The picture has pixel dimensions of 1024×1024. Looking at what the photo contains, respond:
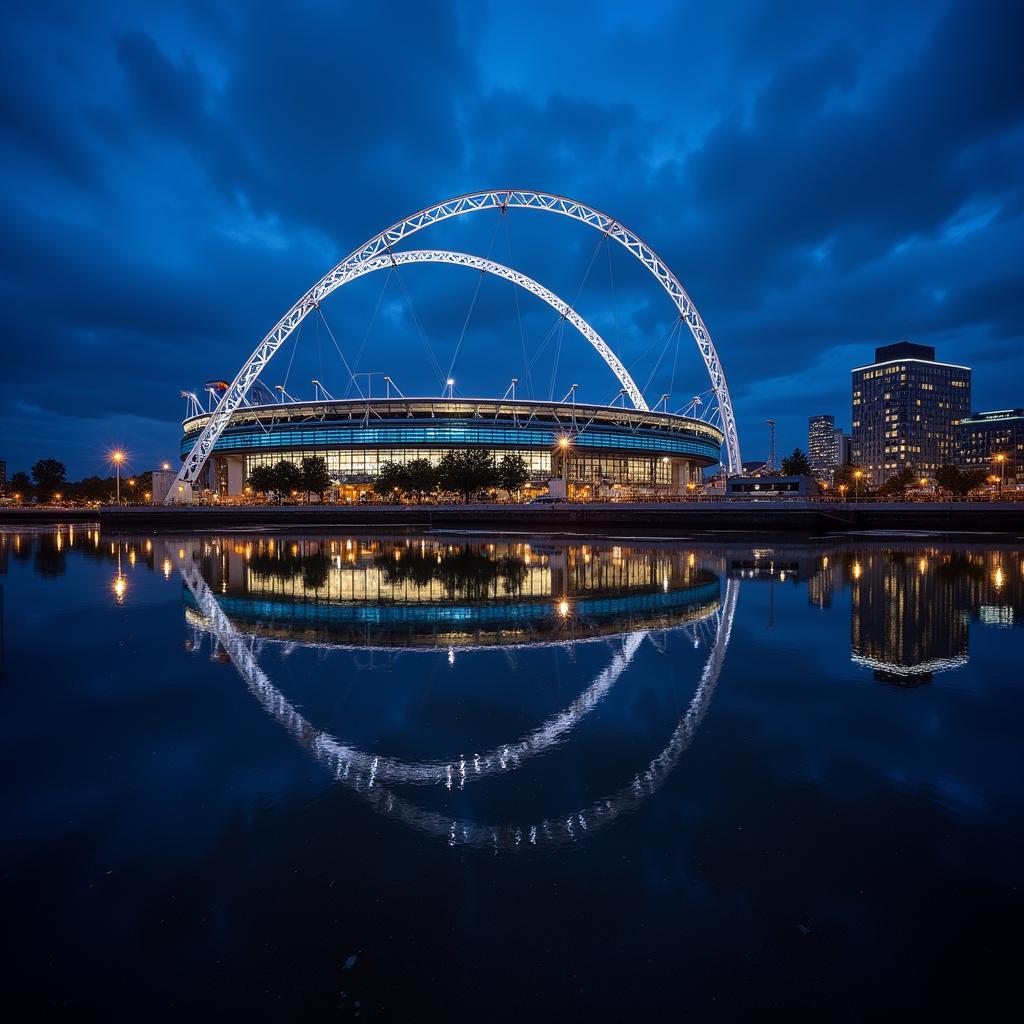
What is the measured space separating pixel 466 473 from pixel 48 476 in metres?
106

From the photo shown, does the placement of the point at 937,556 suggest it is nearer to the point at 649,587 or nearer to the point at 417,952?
the point at 649,587

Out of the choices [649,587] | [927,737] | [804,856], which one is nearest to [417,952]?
[804,856]

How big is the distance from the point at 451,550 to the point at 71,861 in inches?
1113

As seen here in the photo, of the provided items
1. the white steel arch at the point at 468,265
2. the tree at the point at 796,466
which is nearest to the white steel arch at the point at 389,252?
the white steel arch at the point at 468,265

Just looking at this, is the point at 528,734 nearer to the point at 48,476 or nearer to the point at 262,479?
the point at 262,479

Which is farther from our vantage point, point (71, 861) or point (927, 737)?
point (927, 737)

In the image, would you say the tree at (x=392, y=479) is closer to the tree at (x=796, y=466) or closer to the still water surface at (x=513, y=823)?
the tree at (x=796, y=466)

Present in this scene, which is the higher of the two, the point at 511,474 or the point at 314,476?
the point at 511,474

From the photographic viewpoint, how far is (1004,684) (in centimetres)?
872

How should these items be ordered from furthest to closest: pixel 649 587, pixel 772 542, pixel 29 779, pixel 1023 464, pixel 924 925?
pixel 1023 464 < pixel 772 542 < pixel 649 587 < pixel 29 779 < pixel 924 925

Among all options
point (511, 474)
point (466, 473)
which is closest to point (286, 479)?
point (466, 473)

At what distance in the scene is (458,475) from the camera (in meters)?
76.9

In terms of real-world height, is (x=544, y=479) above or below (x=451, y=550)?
above

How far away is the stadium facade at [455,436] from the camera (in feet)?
306
